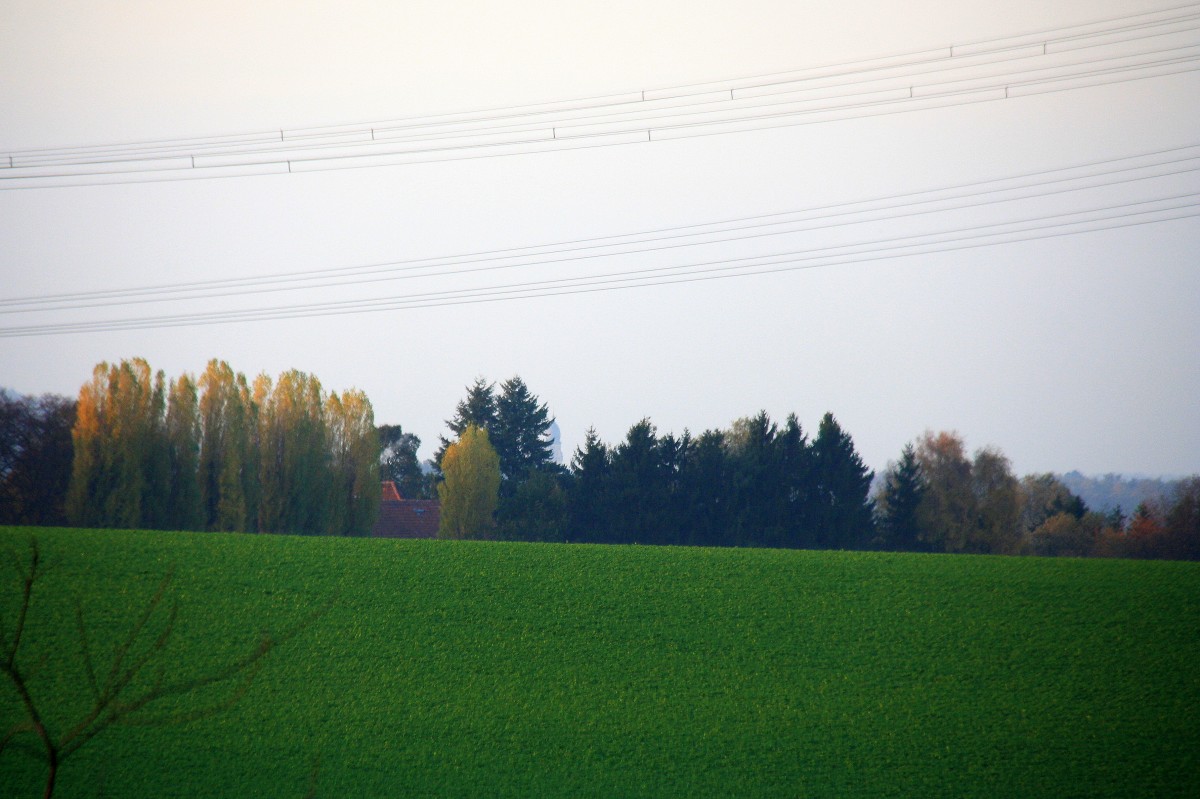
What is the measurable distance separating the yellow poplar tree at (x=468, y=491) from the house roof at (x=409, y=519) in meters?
1.43

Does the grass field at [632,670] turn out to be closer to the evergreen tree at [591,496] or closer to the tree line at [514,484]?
the tree line at [514,484]

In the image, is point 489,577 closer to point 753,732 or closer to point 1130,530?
point 753,732

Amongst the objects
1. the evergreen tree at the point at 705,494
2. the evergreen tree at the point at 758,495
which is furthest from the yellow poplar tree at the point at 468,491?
the evergreen tree at the point at 758,495

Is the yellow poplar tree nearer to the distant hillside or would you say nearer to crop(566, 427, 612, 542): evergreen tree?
crop(566, 427, 612, 542): evergreen tree

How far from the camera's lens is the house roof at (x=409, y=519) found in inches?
1564

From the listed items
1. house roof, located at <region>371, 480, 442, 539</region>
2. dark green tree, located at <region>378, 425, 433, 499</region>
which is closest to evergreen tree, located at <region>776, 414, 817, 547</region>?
house roof, located at <region>371, 480, 442, 539</region>

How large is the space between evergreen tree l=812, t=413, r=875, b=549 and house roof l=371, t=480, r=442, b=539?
16.8 m

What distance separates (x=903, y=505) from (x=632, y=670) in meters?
28.6

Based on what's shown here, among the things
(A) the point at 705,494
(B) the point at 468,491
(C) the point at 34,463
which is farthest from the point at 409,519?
(C) the point at 34,463

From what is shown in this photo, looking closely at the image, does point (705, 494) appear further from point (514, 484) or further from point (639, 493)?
point (514, 484)

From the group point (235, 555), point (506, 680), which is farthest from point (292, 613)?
point (506, 680)

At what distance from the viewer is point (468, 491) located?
1489 inches

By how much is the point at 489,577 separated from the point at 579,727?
511 centimetres

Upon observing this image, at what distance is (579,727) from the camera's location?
1280 cm
